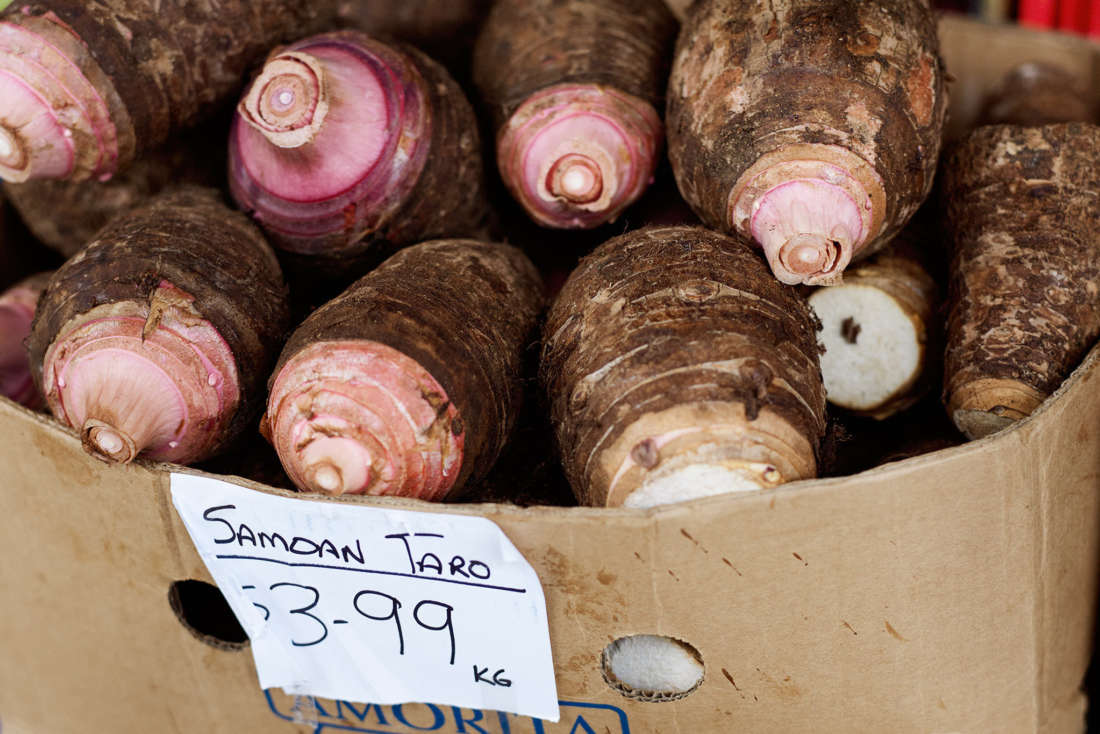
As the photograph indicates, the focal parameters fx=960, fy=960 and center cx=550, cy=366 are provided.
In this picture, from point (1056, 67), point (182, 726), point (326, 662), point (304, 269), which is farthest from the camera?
point (1056, 67)

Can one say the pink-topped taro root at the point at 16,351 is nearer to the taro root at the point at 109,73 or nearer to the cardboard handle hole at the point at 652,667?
the taro root at the point at 109,73

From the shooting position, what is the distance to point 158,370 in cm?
96

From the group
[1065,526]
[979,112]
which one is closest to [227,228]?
[1065,526]

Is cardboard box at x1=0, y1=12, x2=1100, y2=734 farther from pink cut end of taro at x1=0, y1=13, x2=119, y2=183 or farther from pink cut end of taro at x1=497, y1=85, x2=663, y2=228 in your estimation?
pink cut end of taro at x1=497, y1=85, x2=663, y2=228

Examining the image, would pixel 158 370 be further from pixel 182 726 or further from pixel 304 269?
pixel 182 726

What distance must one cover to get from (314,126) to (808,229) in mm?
549

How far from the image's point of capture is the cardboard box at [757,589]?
0.82 m

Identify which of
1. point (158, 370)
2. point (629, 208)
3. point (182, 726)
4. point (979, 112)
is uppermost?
point (158, 370)

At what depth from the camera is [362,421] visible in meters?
0.87

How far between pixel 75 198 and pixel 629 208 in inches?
30.8

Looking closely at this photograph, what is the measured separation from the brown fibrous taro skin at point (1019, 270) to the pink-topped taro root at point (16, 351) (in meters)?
Answer: 1.18

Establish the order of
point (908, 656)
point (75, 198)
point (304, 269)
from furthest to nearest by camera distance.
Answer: point (75, 198) → point (304, 269) → point (908, 656)

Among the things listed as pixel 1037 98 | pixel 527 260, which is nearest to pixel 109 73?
pixel 527 260

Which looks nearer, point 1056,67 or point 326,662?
point 326,662
